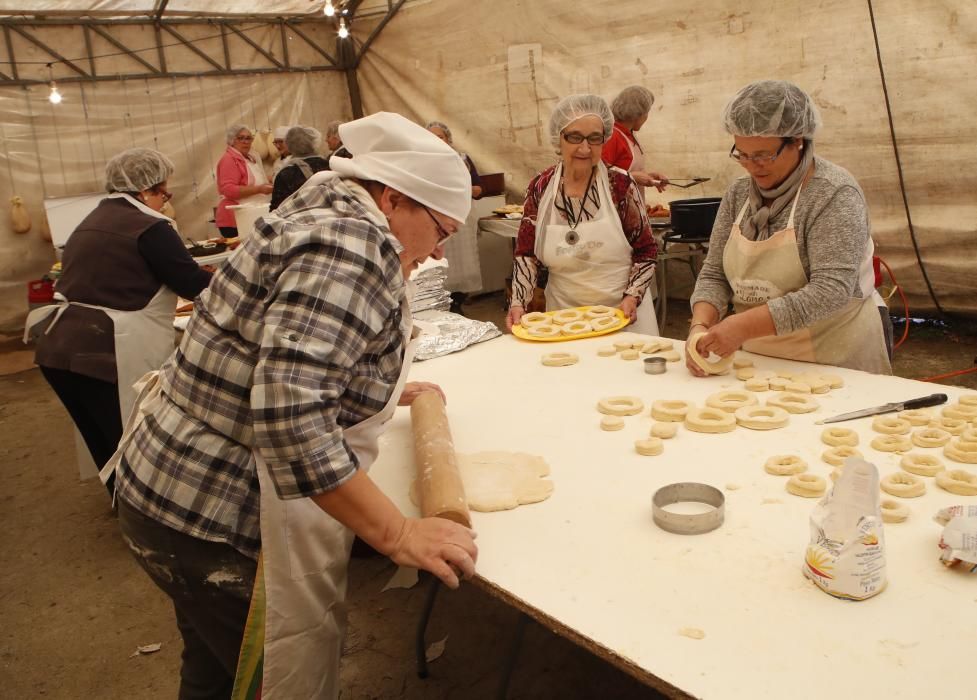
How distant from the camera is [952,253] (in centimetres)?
571

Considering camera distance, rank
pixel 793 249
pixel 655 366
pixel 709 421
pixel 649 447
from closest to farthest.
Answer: pixel 649 447, pixel 709 421, pixel 793 249, pixel 655 366

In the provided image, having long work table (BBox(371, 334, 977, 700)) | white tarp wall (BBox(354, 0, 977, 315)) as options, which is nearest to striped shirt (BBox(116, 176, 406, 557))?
long work table (BBox(371, 334, 977, 700))

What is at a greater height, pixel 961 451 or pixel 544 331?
pixel 544 331

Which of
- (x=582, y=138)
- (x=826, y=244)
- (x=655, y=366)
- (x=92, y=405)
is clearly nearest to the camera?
(x=826, y=244)

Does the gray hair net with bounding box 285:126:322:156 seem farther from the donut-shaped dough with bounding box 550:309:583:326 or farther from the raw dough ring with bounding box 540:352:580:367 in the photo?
the raw dough ring with bounding box 540:352:580:367

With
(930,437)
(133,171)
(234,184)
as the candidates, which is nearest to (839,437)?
(930,437)

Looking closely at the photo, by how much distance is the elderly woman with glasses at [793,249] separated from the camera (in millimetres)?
2398

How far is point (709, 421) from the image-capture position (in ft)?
6.86

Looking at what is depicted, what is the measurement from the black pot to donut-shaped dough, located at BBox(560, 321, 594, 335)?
93.7 inches

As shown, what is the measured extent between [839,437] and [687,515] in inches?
24.0

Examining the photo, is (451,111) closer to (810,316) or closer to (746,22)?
(746,22)

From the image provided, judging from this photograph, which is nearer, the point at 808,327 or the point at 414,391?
the point at 414,391

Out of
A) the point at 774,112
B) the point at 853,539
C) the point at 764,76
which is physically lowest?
the point at 853,539

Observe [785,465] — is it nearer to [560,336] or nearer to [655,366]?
[655,366]
